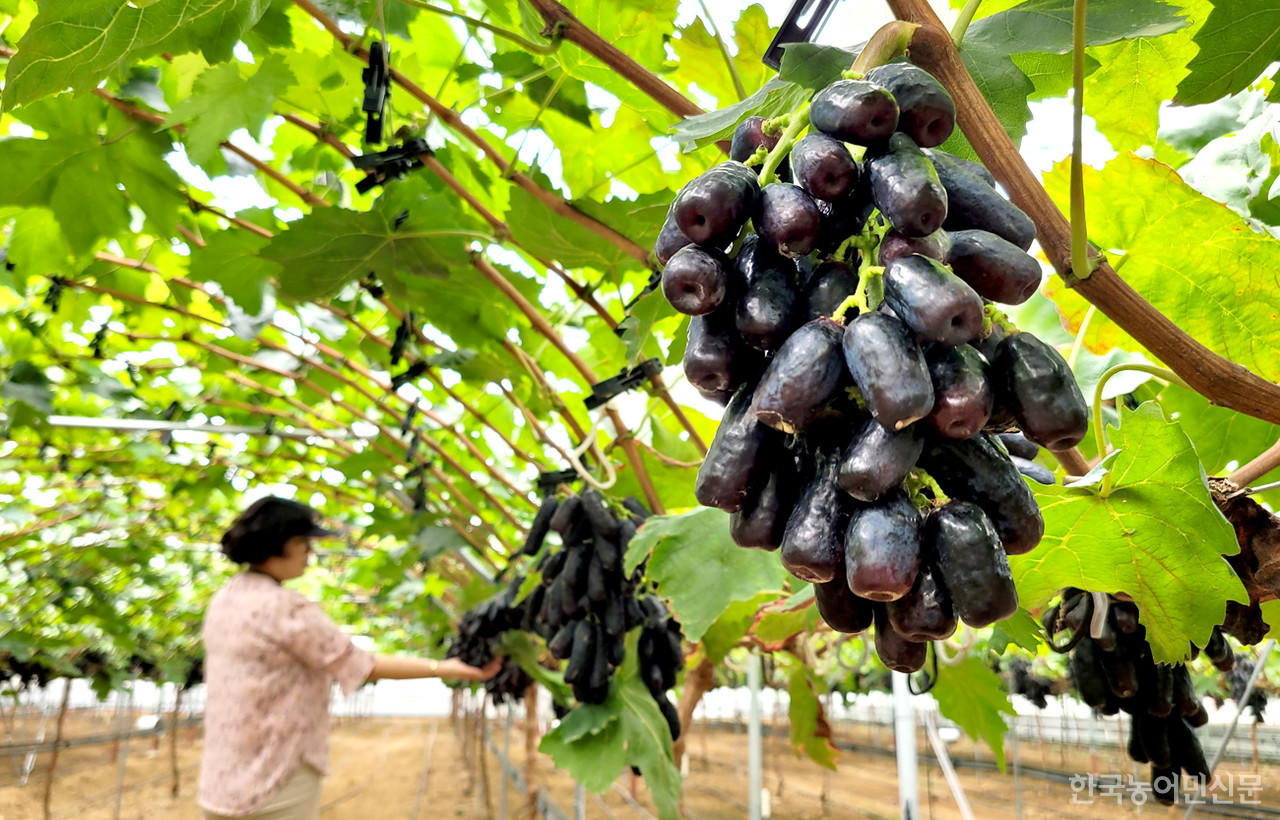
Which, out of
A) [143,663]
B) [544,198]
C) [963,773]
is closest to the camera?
[544,198]

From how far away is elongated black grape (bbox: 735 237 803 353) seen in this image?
540 millimetres

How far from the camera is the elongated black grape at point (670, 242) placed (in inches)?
22.8

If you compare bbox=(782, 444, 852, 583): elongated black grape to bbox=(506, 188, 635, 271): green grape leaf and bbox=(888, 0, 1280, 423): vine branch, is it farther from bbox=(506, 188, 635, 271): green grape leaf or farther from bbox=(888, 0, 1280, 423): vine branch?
bbox=(506, 188, 635, 271): green grape leaf

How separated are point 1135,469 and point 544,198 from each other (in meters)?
1.02

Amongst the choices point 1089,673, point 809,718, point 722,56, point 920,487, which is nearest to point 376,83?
point 722,56

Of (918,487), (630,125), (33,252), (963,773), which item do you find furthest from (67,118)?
(963,773)

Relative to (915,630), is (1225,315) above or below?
above

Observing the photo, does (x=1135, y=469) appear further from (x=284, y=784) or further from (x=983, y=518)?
(x=284, y=784)

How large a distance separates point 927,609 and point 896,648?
65 mm

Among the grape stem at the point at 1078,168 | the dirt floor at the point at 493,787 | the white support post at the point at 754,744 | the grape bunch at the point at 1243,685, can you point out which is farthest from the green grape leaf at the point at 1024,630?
the grape bunch at the point at 1243,685

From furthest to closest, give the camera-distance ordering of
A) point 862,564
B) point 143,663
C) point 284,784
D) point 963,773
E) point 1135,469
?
point 963,773 → point 143,663 → point 284,784 → point 1135,469 → point 862,564

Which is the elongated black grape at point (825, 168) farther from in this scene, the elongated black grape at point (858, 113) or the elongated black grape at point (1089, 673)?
the elongated black grape at point (1089, 673)

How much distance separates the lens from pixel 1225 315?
99 centimetres

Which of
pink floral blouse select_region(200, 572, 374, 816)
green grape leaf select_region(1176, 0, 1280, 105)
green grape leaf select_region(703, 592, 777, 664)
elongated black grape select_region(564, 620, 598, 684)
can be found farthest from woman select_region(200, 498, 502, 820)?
green grape leaf select_region(1176, 0, 1280, 105)
